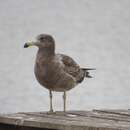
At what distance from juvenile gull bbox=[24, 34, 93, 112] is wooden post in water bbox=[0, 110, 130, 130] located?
0.28m

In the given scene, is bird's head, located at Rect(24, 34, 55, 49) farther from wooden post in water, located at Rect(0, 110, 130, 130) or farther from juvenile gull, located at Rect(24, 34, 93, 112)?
wooden post in water, located at Rect(0, 110, 130, 130)

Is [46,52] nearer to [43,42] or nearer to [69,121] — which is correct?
[43,42]

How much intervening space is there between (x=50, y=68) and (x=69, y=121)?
756mm

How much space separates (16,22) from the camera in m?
7.79

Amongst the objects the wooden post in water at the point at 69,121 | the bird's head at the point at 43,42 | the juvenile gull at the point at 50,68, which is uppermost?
the bird's head at the point at 43,42

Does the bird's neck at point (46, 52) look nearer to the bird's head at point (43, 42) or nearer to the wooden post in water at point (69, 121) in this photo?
the bird's head at point (43, 42)

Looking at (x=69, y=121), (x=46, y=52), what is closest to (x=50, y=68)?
(x=46, y=52)

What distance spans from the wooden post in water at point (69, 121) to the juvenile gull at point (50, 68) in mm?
276

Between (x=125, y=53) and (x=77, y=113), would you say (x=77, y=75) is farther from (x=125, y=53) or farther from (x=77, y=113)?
(x=125, y=53)

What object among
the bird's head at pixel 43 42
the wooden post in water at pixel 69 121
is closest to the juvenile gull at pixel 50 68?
the bird's head at pixel 43 42

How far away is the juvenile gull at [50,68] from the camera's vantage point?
142 inches

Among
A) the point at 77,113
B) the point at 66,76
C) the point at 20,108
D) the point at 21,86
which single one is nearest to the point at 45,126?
the point at 77,113

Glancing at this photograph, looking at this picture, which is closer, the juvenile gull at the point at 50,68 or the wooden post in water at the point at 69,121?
the wooden post in water at the point at 69,121

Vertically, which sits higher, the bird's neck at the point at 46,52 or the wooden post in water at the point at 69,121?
the bird's neck at the point at 46,52
